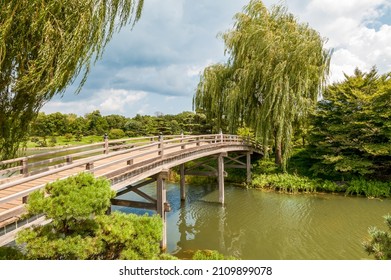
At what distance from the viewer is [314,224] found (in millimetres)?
10164

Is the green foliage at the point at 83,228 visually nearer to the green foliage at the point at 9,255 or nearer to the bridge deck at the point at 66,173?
the green foliage at the point at 9,255

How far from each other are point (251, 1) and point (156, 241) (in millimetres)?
16736

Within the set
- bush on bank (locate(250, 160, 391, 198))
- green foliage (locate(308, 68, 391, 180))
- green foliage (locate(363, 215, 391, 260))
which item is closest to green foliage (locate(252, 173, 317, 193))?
bush on bank (locate(250, 160, 391, 198))

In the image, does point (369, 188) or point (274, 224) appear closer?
point (274, 224)

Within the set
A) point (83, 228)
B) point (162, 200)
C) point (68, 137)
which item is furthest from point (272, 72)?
point (68, 137)

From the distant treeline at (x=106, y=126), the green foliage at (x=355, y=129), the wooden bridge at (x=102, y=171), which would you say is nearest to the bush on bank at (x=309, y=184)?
the green foliage at (x=355, y=129)

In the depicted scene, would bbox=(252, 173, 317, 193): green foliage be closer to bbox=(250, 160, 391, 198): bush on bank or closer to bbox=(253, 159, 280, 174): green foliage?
bbox=(250, 160, 391, 198): bush on bank

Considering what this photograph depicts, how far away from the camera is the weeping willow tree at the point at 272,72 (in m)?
14.8

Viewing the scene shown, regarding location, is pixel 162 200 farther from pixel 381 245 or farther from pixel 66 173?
pixel 381 245

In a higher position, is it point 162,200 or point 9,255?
point 9,255

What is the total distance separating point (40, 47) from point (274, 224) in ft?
31.4

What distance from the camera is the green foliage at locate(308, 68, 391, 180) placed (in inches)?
544

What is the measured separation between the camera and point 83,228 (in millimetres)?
3824

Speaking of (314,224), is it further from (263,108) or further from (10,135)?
(10,135)
